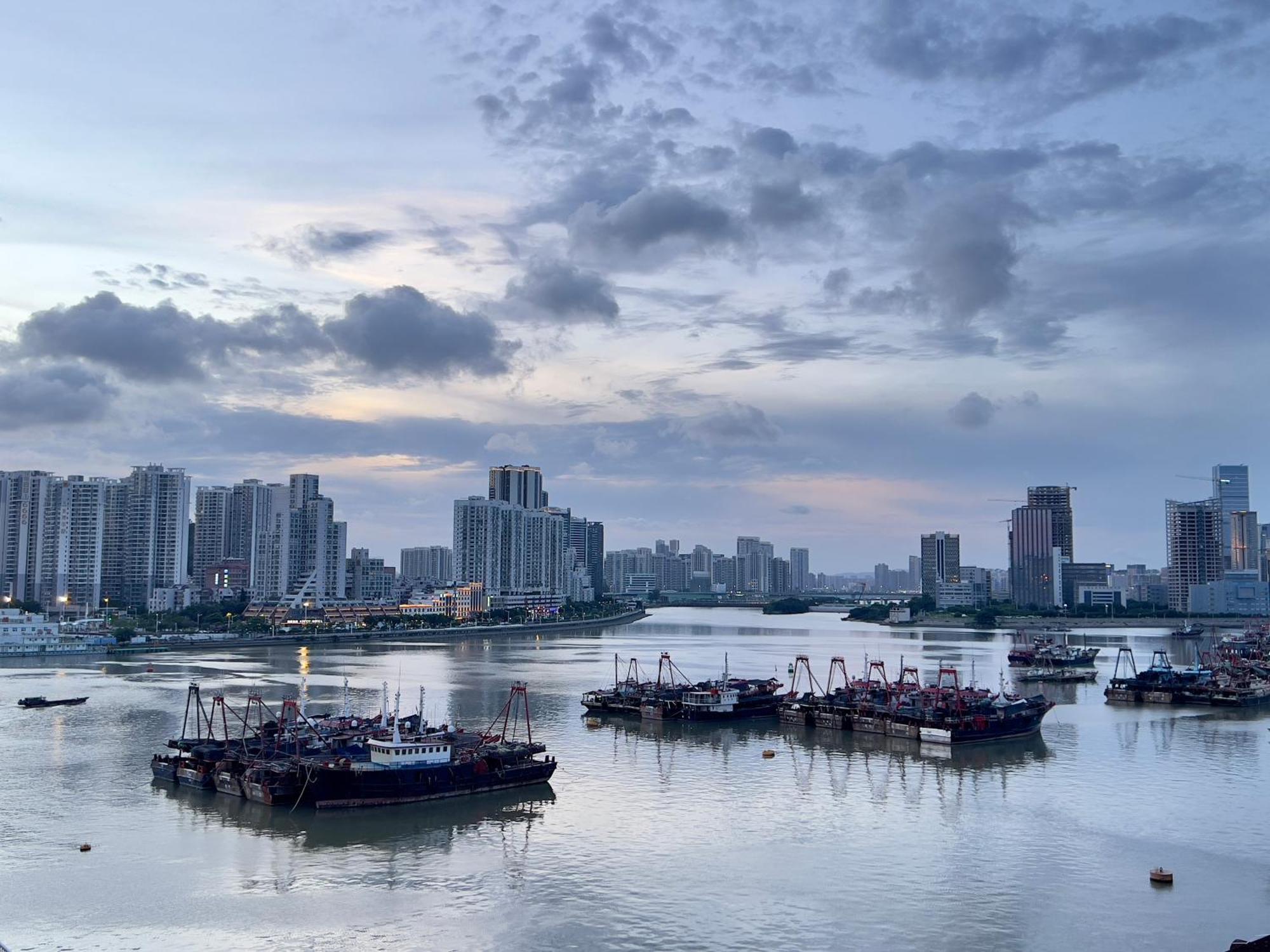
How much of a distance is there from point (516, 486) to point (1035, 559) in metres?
90.5

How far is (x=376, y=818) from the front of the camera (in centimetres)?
2505

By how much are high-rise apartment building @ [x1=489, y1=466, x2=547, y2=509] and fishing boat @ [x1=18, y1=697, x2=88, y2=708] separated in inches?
5757

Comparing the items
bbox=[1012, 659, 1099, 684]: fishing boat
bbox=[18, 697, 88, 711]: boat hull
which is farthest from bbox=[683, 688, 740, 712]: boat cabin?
bbox=[18, 697, 88, 711]: boat hull

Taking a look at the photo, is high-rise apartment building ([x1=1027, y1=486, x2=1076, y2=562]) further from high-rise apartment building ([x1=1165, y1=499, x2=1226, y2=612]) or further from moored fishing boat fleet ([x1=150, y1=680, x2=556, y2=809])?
moored fishing boat fleet ([x1=150, y1=680, x2=556, y2=809])

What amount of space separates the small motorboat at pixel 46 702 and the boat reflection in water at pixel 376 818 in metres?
19.3

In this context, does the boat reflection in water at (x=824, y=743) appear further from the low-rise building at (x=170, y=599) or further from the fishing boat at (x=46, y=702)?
the low-rise building at (x=170, y=599)

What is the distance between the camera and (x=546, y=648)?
8812 cm

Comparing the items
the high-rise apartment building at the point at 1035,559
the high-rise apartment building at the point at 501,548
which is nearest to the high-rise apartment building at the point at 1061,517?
the high-rise apartment building at the point at 1035,559

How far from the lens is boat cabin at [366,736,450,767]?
2672 centimetres

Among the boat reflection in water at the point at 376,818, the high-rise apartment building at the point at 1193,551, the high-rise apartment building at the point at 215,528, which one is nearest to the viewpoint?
the boat reflection in water at the point at 376,818

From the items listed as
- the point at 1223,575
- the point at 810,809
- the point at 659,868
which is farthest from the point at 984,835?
the point at 1223,575

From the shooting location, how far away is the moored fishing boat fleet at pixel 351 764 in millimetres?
25734

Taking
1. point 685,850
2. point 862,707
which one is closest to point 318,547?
point 862,707

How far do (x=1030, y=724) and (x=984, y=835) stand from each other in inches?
A: 636
